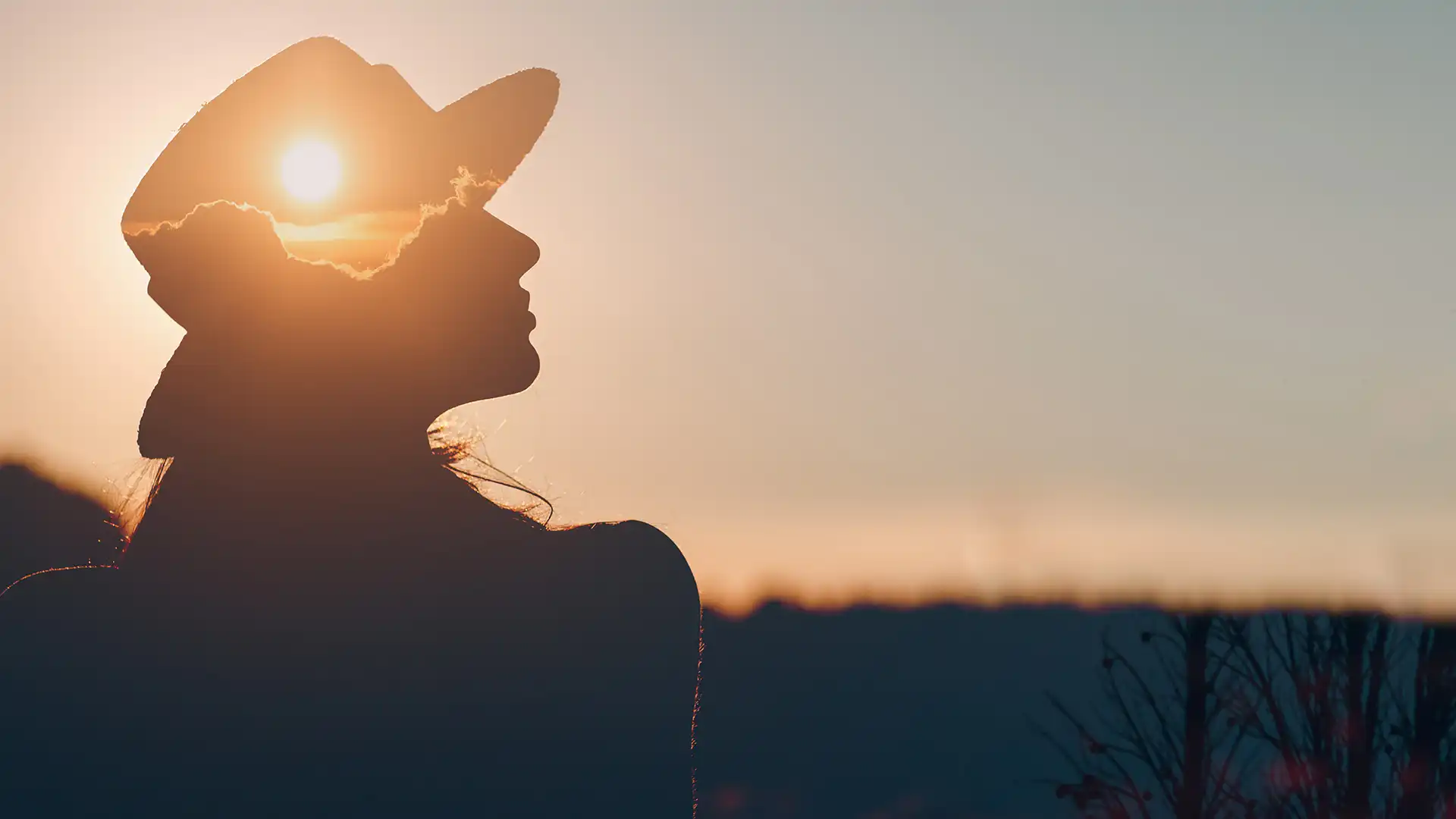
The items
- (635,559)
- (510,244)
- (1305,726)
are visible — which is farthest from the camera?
(1305,726)

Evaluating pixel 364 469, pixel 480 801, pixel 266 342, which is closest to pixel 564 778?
pixel 480 801

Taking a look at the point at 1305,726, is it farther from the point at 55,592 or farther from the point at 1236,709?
the point at 55,592

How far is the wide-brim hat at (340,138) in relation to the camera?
586cm

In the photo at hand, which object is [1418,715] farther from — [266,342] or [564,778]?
[266,342]

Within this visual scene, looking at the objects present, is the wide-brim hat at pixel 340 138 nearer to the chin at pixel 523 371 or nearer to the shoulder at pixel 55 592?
the chin at pixel 523 371

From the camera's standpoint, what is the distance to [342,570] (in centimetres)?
543

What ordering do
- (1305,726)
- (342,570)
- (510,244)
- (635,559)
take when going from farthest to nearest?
(1305,726) → (510,244) → (635,559) → (342,570)

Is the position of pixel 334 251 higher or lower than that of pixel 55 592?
higher

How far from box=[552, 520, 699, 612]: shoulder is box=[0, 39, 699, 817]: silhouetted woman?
1 centimetres

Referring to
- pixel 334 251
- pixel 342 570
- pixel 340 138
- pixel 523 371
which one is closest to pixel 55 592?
pixel 342 570

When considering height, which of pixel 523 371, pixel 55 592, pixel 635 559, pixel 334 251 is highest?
pixel 334 251

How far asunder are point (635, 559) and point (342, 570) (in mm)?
1112

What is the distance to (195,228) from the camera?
18.4 ft

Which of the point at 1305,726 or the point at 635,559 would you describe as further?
the point at 1305,726
